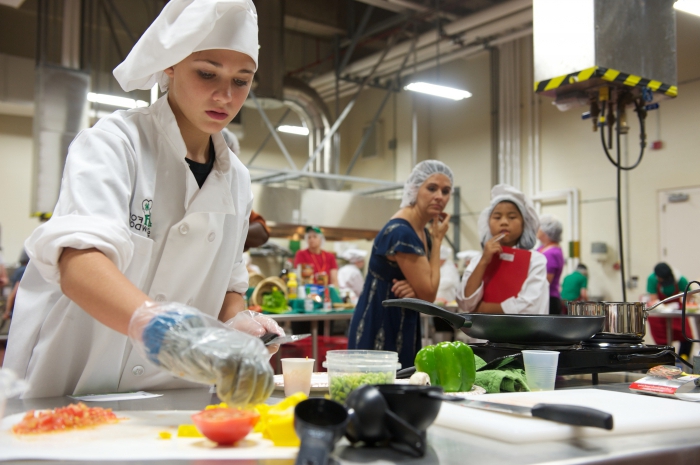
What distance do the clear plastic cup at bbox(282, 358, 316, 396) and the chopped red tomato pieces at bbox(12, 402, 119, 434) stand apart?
1.18 feet

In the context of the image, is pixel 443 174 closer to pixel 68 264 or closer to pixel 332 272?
pixel 68 264

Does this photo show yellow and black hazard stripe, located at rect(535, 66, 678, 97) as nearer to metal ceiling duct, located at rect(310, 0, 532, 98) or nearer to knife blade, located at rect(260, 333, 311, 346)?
knife blade, located at rect(260, 333, 311, 346)

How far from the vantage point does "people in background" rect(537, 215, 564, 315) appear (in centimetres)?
379

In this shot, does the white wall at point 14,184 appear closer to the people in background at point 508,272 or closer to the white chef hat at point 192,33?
the people in background at point 508,272

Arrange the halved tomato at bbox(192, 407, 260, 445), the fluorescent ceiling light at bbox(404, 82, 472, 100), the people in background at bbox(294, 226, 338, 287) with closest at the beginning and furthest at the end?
the halved tomato at bbox(192, 407, 260, 445) < the people in background at bbox(294, 226, 338, 287) < the fluorescent ceiling light at bbox(404, 82, 472, 100)

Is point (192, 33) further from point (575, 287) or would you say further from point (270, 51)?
point (270, 51)

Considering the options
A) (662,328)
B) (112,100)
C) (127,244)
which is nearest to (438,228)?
(127,244)

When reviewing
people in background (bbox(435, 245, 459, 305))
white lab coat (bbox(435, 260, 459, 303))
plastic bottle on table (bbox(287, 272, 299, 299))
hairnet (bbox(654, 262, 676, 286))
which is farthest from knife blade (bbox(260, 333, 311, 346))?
hairnet (bbox(654, 262, 676, 286))

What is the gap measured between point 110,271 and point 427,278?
1912mm

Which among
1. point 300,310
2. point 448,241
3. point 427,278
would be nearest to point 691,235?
point 448,241

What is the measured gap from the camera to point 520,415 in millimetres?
1003

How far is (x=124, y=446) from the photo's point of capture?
2.79 ft

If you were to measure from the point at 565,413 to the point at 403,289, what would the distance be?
76.1 inches

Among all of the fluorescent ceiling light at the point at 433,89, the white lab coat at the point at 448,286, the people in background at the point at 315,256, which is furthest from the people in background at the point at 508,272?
the fluorescent ceiling light at the point at 433,89
